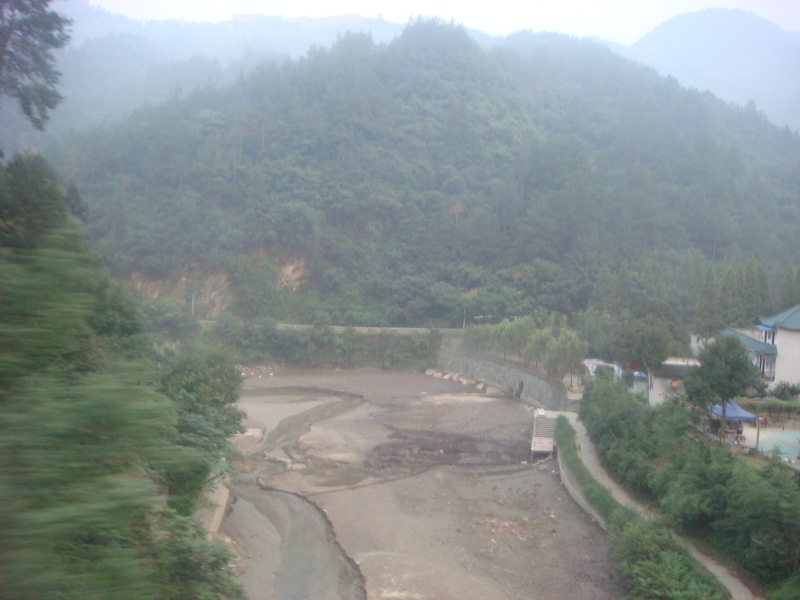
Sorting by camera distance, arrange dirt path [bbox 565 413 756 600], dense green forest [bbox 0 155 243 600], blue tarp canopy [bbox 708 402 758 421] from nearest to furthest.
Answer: dense green forest [bbox 0 155 243 600]
dirt path [bbox 565 413 756 600]
blue tarp canopy [bbox 708 402 758 421]

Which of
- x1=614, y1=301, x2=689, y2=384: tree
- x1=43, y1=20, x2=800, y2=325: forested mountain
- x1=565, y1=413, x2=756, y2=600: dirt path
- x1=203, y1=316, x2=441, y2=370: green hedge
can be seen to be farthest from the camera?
x1=43, y1=20, x2=800, y2=325: forested mountain

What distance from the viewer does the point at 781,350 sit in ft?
59.0

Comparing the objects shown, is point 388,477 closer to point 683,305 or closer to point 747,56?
point 683,305

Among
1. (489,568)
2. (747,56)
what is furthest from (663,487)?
(747,56)

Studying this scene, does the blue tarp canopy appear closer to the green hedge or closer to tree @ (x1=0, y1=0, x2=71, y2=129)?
tree @ (x1=0, y1=0, x2=71, y2=129)

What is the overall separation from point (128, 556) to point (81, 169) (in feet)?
146

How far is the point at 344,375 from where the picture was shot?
3309 centimetres

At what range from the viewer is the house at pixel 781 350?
57.6 ft

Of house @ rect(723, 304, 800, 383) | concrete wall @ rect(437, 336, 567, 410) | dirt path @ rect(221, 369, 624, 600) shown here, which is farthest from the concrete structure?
house @ rect(723, 304, 800, 383)

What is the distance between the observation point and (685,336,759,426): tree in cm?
1265

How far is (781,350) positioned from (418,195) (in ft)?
100

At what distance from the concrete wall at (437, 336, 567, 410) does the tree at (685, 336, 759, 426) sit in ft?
31.0

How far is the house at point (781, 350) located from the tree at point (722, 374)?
5387mm

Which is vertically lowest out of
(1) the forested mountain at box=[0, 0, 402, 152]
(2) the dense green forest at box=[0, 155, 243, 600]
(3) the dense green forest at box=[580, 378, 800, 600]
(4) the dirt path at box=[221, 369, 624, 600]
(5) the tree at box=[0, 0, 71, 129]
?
(4) the dirt path at box=[221, 369, 624, 600]
